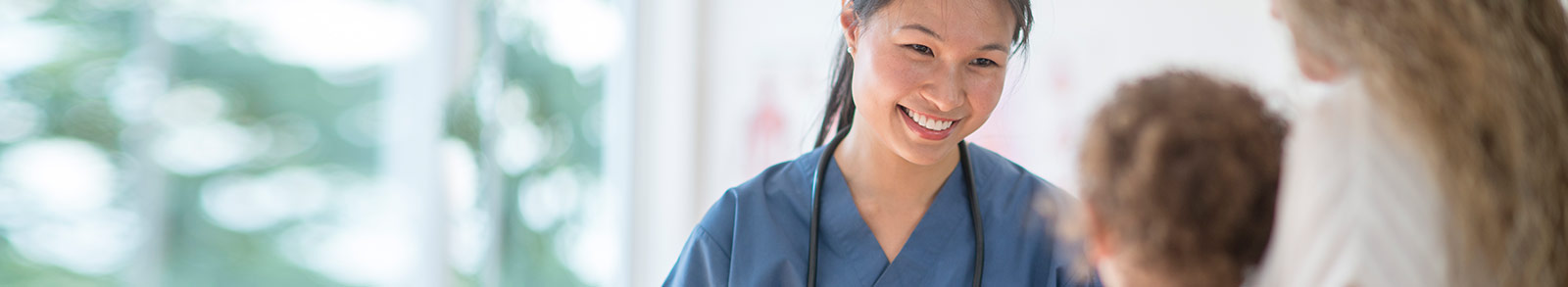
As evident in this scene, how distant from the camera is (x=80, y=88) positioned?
5.89ft

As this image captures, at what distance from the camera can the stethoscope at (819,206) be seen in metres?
1.38

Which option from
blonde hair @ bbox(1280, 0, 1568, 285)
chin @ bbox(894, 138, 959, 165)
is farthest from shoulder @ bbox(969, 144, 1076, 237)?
blonde hair @ bbox(1280, 0, 1568, 285)

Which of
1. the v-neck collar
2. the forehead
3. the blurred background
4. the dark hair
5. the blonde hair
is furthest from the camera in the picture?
the blurred background

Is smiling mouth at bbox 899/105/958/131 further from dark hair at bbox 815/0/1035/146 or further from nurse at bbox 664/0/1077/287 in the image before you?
dark hair at bbox 815/0/1035/146

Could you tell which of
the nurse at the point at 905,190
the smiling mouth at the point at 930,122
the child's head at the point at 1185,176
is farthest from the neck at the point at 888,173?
the child's head at the point at 1185,176

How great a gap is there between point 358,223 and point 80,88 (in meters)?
0.70

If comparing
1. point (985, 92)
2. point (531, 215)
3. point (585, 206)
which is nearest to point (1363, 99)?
point (985, 92)

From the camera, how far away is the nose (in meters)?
1.31

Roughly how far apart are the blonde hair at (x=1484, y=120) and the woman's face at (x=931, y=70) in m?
0.63

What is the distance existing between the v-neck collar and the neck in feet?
0.07

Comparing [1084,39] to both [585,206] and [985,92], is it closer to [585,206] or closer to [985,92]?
[985,92]

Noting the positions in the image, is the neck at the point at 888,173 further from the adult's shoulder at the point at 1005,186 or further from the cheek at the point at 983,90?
the cheek at the point at 983,90

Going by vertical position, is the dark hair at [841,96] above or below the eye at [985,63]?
below

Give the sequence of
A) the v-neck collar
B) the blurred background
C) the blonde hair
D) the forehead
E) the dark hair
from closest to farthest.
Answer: the blonde hair, the forehead, the v-neck collar, the dark hair, the blurred background
